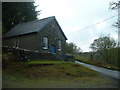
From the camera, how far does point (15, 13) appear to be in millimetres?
34500

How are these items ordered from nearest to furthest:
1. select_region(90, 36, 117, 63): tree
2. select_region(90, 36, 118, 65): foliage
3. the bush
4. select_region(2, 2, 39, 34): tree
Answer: the bush → select_region(90, 36, 118, 65): foliage → select_region(90, 36, 117, 63): tree → select_region(2, 2, 39, 34): tree

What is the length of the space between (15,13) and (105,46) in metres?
20.6

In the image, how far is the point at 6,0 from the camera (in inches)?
1185

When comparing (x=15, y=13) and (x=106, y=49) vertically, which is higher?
(x=15, y=13)

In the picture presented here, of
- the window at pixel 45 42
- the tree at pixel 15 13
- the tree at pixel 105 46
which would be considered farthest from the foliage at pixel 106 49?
the tree at pixel 15 13

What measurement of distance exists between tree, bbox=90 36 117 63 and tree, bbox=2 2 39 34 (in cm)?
1663

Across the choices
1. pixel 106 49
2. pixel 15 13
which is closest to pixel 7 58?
pixel 106 49

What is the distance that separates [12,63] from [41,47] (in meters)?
8.38

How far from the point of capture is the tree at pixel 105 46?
25812mm

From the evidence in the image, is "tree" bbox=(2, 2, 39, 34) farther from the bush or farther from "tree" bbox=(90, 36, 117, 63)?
the bush

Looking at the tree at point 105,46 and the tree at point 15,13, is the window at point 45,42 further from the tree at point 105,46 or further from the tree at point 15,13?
the tree at point 15,13

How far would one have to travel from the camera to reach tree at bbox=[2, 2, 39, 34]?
31819 millimetres

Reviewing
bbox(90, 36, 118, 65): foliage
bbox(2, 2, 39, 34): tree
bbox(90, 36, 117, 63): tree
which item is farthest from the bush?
bbox(2, 2, 39, 34): tree

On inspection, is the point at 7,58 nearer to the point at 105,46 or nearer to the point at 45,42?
the point at 45,42
